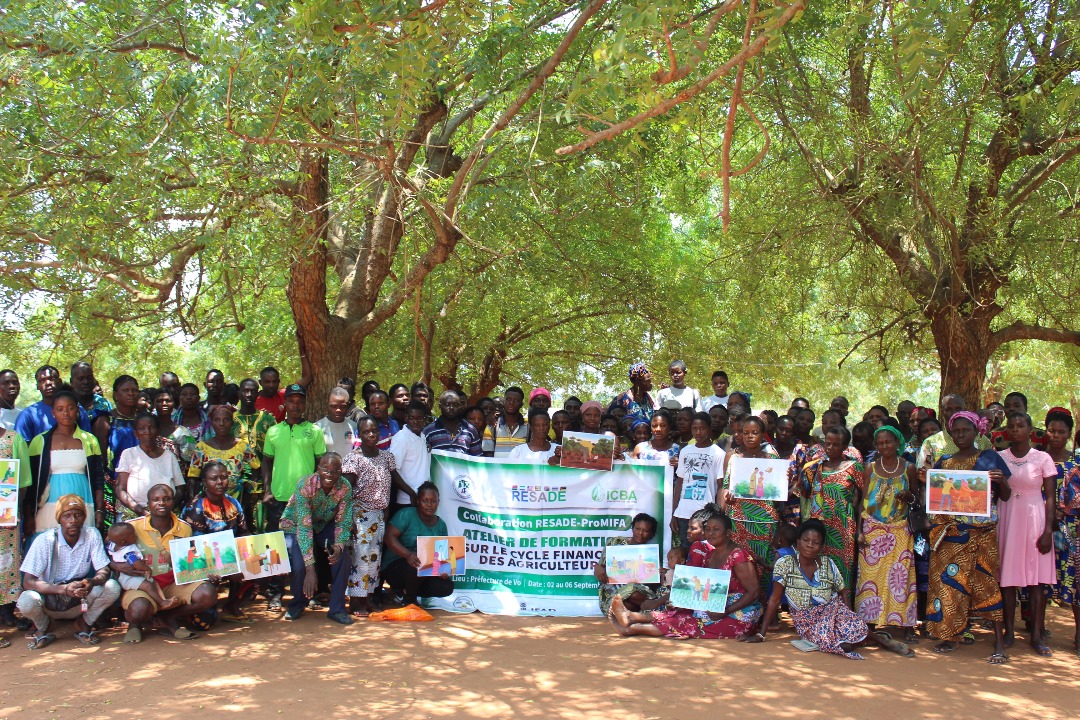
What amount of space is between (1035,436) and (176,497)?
6646 millimetres

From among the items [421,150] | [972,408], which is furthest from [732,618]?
[421,150]

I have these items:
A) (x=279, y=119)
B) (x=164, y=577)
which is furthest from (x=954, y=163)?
(x=164, y=577)

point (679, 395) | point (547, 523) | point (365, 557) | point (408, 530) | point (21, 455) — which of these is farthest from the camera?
point (679, 395)

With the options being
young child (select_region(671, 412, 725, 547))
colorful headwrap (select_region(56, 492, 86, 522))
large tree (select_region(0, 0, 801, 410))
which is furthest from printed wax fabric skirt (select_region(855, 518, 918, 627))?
colorful headwrap (select_region(56, 492, 86, 522))

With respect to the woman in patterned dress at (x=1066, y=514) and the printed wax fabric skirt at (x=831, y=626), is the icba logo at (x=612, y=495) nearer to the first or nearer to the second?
the printed wax fabric skirt at (x=831, y=626)

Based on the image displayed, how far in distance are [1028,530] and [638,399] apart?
343 cm

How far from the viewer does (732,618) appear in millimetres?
6559

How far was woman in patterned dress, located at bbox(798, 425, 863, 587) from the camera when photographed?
6.59 meters

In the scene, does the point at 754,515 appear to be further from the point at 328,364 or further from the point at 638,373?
the point at 328,364

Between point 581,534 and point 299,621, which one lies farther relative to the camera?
point 581,534

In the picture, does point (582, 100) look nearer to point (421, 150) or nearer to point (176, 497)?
point (176, 497)

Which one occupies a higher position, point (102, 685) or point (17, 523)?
point (17, 523)

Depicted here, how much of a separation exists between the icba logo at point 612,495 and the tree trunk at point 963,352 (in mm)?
3911

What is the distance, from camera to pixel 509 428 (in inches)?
329
